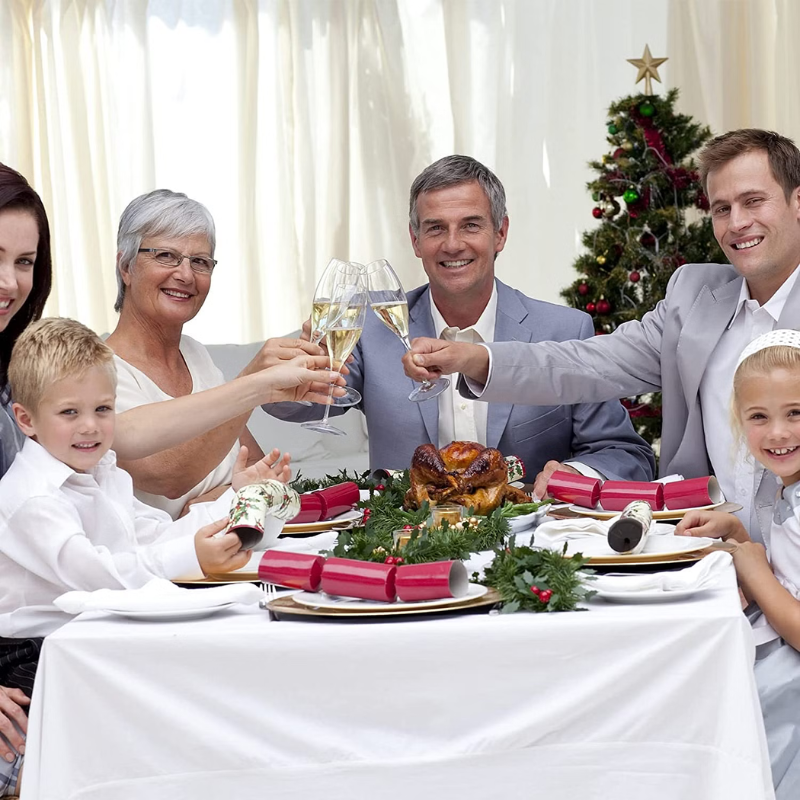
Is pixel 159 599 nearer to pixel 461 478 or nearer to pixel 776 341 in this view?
pixel 461 478

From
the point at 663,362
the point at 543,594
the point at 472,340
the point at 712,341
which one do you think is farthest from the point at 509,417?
the point at 543,594

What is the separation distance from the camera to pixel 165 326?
8.44ft

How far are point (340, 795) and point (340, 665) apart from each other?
0.15 meters

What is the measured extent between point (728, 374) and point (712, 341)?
0.09 meters

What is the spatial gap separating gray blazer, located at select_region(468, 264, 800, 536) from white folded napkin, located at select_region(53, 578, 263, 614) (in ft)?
3.98

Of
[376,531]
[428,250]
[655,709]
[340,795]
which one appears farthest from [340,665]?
[428,250]

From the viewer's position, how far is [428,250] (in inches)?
109

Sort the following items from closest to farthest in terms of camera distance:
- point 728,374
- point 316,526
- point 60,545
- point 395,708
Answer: point 395,708 → point 60,545 → point 316,526 → point 728,374

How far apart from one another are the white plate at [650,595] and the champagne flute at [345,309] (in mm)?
697

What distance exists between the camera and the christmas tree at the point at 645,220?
4398mm

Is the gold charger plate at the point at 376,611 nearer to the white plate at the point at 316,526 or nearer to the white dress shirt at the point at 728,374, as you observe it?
the white plate at the point at 316,526

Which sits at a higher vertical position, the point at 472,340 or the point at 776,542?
the point at 472,340

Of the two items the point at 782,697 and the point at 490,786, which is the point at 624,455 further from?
the point at 490,786

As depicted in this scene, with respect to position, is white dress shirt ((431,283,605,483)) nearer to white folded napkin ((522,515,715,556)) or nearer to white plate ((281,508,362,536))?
white plate ((281,508,362,536))
